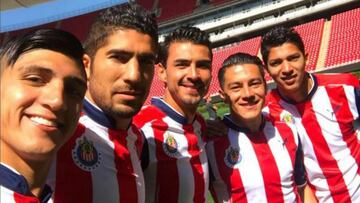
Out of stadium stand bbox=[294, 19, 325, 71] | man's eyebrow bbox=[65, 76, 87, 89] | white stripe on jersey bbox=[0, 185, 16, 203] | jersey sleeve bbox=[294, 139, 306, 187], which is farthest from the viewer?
stadium stand bbox=[294, 19, 325, 71]

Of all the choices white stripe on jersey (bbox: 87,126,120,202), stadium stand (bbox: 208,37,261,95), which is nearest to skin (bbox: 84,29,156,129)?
white stripe on jersey (bbox: 87,126,120,202)

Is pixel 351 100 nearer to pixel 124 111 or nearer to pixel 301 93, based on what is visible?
pixel 301 93

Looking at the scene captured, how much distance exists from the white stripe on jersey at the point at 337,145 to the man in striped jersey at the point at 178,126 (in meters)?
1.06

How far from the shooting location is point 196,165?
2.28 m

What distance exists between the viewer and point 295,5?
21.5 m

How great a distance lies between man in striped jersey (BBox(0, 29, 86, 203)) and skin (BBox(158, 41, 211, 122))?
1034 mm

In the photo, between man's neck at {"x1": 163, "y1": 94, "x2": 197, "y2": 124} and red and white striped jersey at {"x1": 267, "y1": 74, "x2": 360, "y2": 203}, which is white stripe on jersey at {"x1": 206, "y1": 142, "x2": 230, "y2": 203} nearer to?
man's neck at {"x1": 163, "y1": 94, "x2": 197, "y2": 124}

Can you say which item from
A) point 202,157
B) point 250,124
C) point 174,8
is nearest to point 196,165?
point 202,157

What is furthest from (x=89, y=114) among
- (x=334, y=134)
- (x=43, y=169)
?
(x=334, y=134)

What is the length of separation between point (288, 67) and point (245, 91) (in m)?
0.56

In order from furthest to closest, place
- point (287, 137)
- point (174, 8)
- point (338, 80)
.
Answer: point (174, 8) → point (338, 80) → point (287, 137)

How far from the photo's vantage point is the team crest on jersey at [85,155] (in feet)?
5.30

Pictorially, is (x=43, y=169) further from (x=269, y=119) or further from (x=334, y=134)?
(x=334, y=134)

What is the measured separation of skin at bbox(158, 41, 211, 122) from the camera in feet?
7.18
